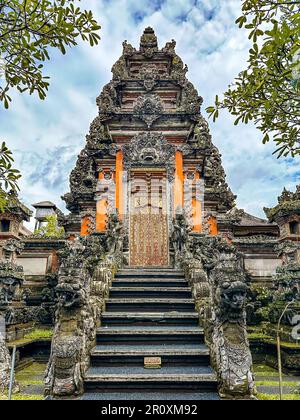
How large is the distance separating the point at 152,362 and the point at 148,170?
7279 mm

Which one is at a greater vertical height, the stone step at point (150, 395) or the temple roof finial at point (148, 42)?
the temple roof finial at point (148, 42)

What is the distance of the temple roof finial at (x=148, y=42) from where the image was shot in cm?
1531

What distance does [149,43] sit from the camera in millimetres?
15508

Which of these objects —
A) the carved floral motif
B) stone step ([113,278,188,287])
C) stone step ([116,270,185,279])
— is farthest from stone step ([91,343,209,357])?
the carved floral motif

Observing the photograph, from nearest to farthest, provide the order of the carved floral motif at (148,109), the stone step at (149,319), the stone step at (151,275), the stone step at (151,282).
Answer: the stone step at (149,319)
the stone step at (151,282)
the stone step at (151,275)
the carved floral motif at (148,109)

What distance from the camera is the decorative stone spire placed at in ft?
49.5

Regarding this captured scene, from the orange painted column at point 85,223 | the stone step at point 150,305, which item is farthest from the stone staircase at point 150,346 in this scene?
the orange painted column at point 85,223

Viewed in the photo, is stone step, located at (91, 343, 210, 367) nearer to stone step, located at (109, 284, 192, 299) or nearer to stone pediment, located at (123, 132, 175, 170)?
stone step, located at (109, 284, 192, 299)

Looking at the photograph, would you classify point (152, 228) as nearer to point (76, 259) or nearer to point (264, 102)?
point (76, 259)

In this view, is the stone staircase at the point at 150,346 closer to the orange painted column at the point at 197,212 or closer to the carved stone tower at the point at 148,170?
the carved stone tower at the point at 148,170

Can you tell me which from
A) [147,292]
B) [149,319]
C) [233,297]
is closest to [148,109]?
[147,292]

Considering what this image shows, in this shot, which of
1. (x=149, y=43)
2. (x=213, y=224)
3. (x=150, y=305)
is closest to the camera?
(x=150, y=305)

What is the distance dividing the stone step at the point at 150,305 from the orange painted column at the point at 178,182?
475 centimetres

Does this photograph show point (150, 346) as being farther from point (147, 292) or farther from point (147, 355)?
point (147, 292)
